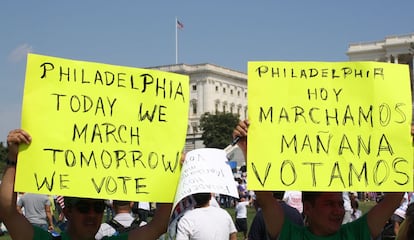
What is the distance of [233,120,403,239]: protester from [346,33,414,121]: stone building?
297 ft

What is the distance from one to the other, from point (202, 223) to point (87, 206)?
192cm

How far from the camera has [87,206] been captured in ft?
11.1

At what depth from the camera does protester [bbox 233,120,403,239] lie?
11.2ft

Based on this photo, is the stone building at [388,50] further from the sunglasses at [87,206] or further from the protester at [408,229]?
the sunglasses at [87,206]

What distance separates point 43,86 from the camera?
3.37 m

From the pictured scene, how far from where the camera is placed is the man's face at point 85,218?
3.34 metres

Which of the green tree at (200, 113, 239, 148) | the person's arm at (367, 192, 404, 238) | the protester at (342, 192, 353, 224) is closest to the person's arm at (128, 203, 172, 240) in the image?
the person's arm at (367, 192, 404, 238)

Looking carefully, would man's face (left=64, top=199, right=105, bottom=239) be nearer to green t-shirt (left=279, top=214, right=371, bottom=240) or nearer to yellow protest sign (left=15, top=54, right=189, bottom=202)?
yellow protest sign (left=15, top=54, right=189, bottom=202)

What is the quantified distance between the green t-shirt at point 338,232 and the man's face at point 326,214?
0.04 metres

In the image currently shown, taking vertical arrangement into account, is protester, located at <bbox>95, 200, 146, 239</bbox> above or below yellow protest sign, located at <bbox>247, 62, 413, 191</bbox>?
below

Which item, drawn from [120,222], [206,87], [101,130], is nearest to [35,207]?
[120,222]

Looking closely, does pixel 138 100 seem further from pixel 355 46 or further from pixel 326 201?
pixel 355 46

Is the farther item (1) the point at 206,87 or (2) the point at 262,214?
(1) the point at 206,87

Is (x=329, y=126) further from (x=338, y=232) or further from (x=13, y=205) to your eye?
(x=13, y=205)
